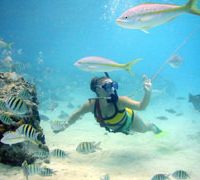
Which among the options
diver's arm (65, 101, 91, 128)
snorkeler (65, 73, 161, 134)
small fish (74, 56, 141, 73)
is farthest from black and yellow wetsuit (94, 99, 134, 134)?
small fish (74, 56, 141, 73)

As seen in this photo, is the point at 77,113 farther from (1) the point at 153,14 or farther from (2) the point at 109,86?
(1) the point at 153,14

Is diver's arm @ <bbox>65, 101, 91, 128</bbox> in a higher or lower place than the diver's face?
lower

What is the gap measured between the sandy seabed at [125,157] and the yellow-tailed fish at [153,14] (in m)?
3.86

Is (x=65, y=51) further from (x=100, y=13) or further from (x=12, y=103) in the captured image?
(x=12, y=103)

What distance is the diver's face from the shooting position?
258 inches

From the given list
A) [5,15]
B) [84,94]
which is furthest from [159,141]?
[5,15]

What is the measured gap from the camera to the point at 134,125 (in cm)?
861

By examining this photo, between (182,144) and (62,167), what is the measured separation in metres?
5.81

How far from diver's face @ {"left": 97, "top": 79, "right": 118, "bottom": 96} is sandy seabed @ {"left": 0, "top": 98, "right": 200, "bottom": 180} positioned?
2040 millimetres

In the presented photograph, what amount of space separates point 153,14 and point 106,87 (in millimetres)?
2800

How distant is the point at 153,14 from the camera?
13.3 ft

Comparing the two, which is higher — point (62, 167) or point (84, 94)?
point (84, 94)

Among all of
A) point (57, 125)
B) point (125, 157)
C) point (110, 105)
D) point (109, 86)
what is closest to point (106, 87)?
point (109, 86)

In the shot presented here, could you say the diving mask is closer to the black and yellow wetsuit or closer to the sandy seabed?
the black and yellow wetsuit
